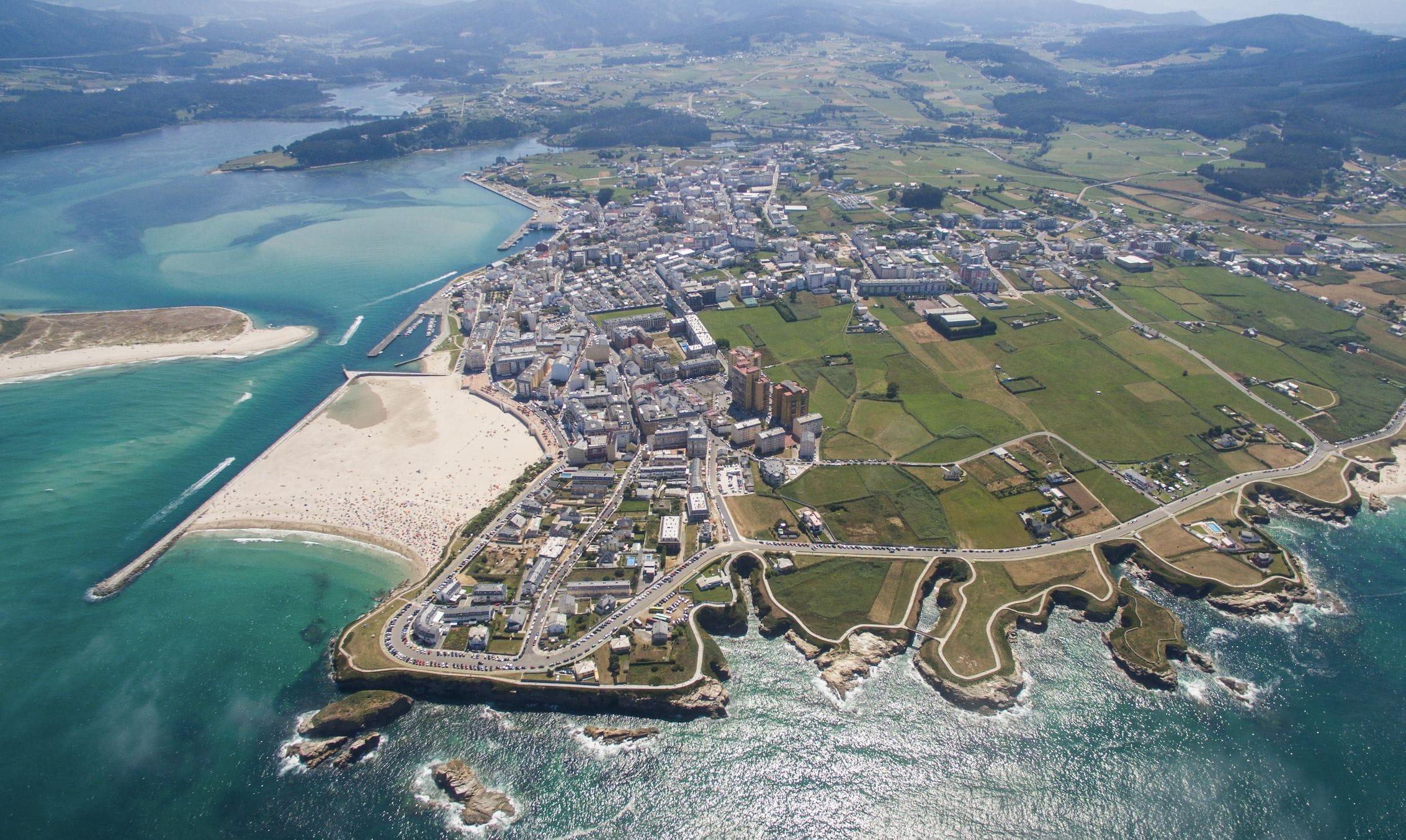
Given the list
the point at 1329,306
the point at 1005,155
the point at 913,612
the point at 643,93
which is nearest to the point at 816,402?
the point at 913,612

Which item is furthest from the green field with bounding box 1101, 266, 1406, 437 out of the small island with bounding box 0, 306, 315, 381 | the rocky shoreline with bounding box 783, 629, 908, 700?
the small island with bounding box 0, 306, 315, 381

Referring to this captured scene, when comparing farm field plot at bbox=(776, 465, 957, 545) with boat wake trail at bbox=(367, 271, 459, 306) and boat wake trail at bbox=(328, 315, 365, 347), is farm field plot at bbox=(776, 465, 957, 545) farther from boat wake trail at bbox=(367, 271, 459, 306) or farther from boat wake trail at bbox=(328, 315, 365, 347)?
boat wake trail at bbox=(367, 271, 459, 306)

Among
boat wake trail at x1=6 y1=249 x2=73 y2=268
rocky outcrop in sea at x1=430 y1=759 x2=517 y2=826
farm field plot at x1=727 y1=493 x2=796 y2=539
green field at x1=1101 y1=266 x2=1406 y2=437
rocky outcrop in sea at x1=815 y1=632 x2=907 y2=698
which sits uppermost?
boat wake trail at x1=6 y1=249 x2=73 y2=268

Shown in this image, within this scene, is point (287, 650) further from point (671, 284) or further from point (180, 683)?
point (671, 284)

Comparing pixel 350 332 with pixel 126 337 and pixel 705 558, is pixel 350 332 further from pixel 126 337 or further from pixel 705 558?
pixel 705 558

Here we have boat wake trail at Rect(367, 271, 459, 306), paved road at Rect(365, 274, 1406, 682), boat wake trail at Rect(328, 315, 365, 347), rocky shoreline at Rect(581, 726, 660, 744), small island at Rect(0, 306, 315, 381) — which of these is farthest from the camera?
boat wake trail at Rect(367, 271, 459, 306)

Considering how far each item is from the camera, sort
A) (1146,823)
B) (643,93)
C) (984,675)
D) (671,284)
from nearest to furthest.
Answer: (1146,823) → (984,675) → (671,284) → (643,93)
